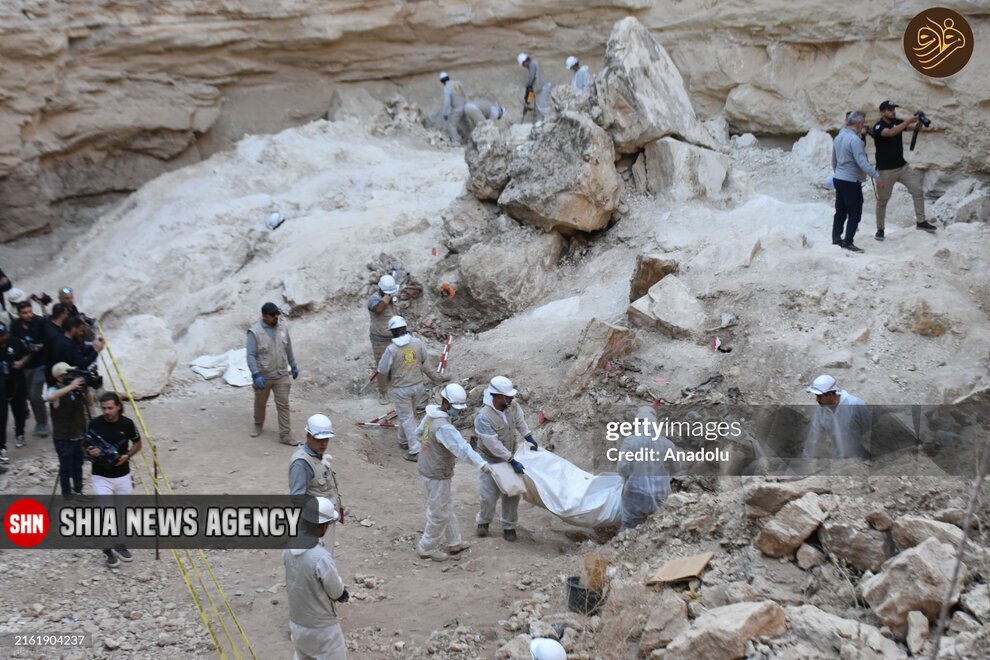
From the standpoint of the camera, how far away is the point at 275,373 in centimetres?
948

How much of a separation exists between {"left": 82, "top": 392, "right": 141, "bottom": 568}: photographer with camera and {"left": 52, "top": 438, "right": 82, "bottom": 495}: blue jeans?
531 mm

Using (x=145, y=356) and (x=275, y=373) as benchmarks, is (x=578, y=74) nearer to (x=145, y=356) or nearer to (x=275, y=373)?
(x=275, y=373)

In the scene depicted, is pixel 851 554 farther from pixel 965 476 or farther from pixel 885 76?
pixel 885 76

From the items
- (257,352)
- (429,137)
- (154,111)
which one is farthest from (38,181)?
(257,352)

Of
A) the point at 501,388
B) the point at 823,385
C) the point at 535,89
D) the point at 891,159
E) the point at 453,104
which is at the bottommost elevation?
Answer: the point at 501,388

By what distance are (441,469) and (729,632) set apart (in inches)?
115

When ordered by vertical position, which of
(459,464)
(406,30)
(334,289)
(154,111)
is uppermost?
(406,30)

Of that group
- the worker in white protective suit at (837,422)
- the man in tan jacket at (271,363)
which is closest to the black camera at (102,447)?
the man in tan jacket at (271,363)

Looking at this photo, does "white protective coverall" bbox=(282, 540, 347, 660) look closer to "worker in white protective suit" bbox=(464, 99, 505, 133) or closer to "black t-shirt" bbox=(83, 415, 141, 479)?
"black t-shirt" bbox=(83, 415, 141, 479)

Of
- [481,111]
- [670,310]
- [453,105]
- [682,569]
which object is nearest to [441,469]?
[682,569]

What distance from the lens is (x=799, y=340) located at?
30.8ft

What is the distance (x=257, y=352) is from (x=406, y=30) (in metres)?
10.2

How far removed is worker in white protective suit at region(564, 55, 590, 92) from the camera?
50.8ft

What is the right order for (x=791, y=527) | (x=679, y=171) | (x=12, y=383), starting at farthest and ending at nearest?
(x=679, y=171), (x=12, y=383), (x=791, y=527)
